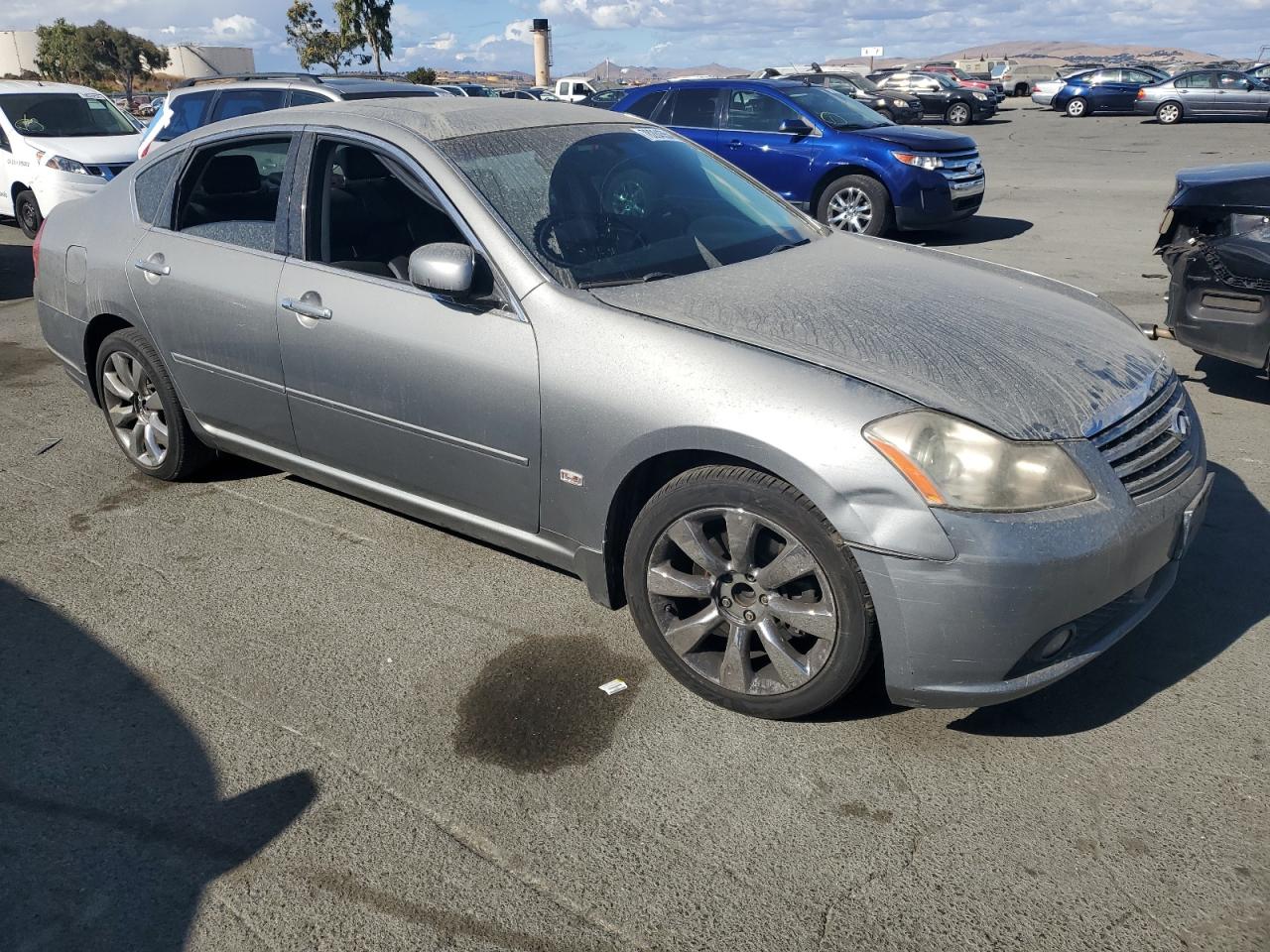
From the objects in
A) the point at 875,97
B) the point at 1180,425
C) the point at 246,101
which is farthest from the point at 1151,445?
the point at 875,97

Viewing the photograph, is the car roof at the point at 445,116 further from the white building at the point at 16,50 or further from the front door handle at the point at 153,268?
the white building at the point at 16,50

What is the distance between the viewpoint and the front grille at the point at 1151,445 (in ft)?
9.50

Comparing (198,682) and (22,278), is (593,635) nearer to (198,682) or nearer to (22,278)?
(198,682)

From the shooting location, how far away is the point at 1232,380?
6.29 meters

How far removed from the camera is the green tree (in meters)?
63.8

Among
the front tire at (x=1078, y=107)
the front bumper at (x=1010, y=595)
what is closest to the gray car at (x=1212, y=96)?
the front tire at (x=1078, y=107)

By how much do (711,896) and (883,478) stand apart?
3.63 feet

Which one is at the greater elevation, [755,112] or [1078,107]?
[755,112]

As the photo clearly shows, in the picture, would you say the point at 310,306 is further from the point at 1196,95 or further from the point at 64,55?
the point at 64,55

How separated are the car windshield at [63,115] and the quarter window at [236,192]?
30.4 feet

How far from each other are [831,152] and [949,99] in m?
22.0

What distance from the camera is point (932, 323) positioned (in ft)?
10.6

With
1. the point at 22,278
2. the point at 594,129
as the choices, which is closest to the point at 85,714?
the point at 594,129

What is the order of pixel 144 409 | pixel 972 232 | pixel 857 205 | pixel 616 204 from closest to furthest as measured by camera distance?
pixel 616 204, pixel 144 409, pixel 857 205, pixel 972 232
